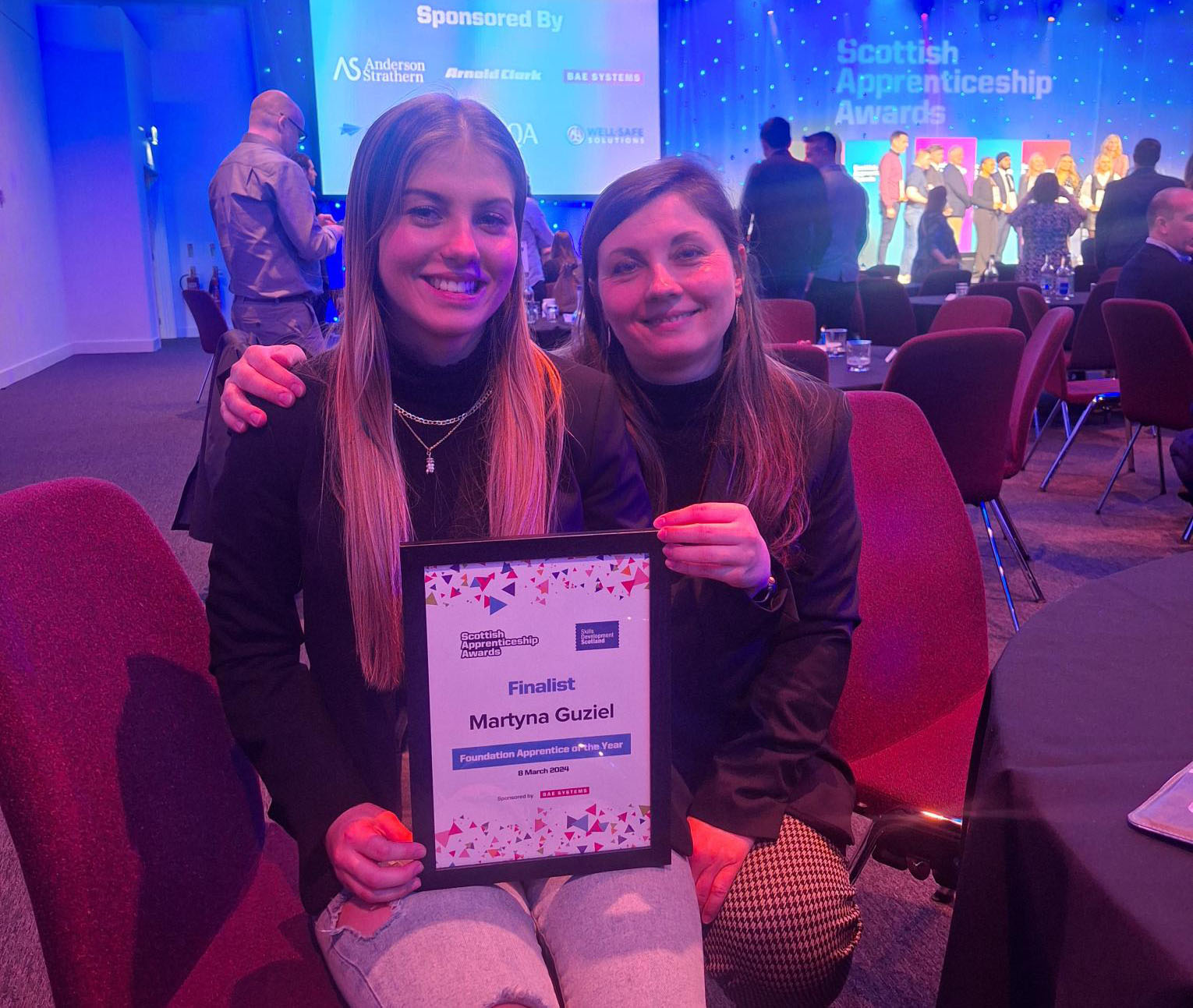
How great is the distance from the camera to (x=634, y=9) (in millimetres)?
9055

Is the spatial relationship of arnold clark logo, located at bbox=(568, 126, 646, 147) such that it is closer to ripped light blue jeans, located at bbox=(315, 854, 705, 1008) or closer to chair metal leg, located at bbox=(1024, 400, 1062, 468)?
chair metal leg, located at bbox=(1024, 400, 1062, 468)

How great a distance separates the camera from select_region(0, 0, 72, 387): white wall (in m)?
9.44

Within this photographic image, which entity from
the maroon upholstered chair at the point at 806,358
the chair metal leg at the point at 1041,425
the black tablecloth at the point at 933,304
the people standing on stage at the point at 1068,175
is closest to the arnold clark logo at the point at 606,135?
the black tablecloth at the point at 933,304

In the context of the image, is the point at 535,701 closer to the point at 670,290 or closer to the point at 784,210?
the point at 670,290

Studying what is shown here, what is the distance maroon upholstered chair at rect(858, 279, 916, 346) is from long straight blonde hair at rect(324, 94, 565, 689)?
596 centimetres

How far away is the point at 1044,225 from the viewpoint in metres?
7.78

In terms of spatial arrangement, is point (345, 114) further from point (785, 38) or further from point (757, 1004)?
point (757, 1004)

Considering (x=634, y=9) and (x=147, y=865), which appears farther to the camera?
(x=634, y=9)

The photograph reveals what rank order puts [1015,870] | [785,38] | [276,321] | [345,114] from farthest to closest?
1. [785,38]
2. [345,114]
3. [276,321]
4. [1015,870]

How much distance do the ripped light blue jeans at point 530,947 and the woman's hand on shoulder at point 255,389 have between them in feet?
1.85

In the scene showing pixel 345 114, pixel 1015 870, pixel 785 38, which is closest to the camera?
pixel 1015 870

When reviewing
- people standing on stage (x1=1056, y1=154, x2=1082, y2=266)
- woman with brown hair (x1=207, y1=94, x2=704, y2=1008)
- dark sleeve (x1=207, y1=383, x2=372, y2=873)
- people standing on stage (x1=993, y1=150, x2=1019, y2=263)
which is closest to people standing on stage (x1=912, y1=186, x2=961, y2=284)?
people standing on stage (x1=993, y1=150, x2=1019, y2=263)

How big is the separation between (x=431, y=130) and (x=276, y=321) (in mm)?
3990

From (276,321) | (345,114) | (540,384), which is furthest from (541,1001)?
(345,114)
